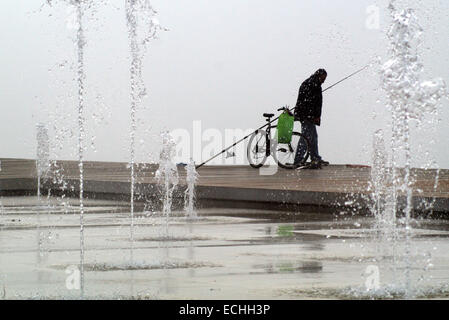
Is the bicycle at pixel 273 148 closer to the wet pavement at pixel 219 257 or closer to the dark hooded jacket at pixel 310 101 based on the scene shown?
the dark hooded jacket at pixel 310 101

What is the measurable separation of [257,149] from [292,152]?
98 cm

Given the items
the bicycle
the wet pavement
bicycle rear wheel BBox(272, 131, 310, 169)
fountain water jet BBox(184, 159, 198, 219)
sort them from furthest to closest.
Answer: the bicycle, bicycle rear wheel BBox(272, 131, 310, 169), fountain water jet BBox(184, 159, 198, 219), the wet pavement

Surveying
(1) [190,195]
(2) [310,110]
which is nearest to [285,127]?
(2) [310,110]

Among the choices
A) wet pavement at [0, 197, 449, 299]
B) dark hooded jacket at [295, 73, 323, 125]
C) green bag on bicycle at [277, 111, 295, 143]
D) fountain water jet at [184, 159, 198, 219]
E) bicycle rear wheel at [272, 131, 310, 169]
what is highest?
dark hooded jacket at [295, 73, 323, 125]

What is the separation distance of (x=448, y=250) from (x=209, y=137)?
15.4 m

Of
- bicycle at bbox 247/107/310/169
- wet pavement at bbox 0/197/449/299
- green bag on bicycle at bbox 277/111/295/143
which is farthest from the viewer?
bicycle at bbox 247/107/310/169

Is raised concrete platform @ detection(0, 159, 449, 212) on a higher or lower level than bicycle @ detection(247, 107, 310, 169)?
lower

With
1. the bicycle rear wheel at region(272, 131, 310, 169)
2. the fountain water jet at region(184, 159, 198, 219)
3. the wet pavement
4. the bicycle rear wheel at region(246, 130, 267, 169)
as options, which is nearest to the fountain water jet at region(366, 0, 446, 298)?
the wet pavement

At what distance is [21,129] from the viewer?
2406cm

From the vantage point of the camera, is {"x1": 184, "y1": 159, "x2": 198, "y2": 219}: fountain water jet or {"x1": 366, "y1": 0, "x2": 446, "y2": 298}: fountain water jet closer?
{"x1": 366, "y1": 0, "x2": 446, "y2": 298}: fountain water jet

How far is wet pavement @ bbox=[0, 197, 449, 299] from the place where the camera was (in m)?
6.06

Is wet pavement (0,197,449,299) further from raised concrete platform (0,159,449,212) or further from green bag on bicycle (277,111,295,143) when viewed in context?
green bag on bicycle (277,111,295,143)

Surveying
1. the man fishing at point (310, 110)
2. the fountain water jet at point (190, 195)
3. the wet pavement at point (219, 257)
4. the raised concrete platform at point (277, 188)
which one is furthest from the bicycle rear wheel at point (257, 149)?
the wet pavement at point (219, 257)

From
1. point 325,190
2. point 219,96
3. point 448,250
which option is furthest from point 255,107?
point 448,250
